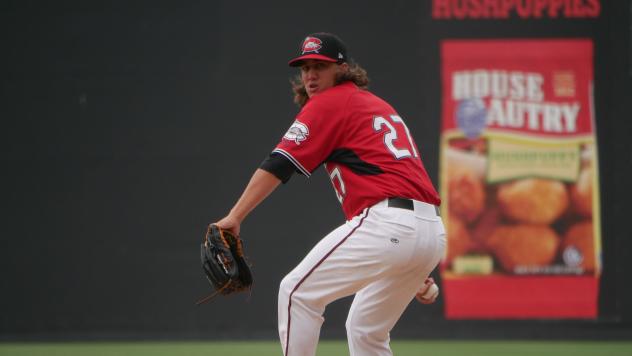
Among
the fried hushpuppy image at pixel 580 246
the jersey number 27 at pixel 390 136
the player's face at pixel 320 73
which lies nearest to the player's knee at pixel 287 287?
the jersey number 27 at pixel 390 136

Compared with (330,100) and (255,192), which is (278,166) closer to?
(255,192)

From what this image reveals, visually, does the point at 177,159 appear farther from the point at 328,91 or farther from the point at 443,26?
the point at 328,91

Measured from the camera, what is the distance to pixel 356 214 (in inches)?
169

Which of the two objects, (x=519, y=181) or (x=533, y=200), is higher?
(x=519, y=181)

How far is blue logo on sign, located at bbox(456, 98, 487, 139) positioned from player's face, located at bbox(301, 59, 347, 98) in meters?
3.97

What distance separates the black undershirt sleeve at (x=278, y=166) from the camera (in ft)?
13.8

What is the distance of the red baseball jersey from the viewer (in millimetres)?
4219

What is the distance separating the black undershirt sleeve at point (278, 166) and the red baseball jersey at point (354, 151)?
0.07 feet

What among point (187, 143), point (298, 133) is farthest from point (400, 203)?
point (187, 143)

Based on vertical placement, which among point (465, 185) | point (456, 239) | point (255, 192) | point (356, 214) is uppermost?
point (255, 192)

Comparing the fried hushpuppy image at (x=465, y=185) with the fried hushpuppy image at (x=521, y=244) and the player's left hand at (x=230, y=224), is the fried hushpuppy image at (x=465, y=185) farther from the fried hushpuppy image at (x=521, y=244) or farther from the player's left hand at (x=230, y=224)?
the player's left hand at (x=230, y=224)

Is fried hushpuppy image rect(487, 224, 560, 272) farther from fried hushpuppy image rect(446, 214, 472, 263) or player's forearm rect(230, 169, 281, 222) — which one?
player's forearm rect(230, 169, 281, 222)

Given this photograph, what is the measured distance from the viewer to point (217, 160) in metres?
8.44

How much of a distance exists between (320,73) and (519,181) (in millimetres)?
4219
